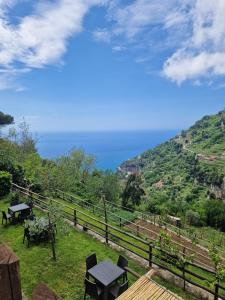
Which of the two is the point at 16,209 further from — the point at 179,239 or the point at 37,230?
the point at 179,239

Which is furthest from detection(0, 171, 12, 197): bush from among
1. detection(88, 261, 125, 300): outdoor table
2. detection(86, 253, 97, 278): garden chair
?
detection(88, 261, 125, 300): outdoor table

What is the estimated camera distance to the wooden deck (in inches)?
123

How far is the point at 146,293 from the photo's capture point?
3.20m

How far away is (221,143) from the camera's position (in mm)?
95688

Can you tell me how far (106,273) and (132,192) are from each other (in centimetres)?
1988

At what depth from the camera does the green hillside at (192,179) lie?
2575 centimetres

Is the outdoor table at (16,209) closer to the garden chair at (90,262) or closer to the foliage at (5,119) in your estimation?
the garden chair at (90,262)

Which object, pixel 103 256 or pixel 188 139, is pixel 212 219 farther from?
pixel 188 139

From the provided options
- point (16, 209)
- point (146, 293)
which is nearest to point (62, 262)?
point (16, 209)

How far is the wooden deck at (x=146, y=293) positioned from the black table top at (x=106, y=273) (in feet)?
8.25

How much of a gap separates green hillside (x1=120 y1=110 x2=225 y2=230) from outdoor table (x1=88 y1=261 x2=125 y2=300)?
1855 centimetres

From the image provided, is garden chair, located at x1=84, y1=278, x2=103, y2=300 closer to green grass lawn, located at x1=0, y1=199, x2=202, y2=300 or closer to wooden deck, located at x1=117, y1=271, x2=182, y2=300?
green grass lawn, located at x1=0, y1=199, x2=202, y2=300

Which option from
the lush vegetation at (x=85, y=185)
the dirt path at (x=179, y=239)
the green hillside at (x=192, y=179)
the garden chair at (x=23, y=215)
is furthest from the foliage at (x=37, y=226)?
the green hillside at (x=192, y=179)

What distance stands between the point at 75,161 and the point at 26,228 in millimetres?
24141
